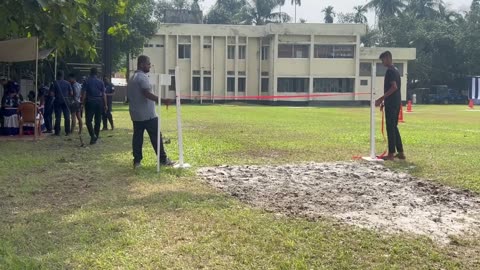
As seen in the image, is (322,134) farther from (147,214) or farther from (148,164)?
(147,214)

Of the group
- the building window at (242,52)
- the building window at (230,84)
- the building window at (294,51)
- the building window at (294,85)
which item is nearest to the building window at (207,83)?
the building window at (230,84)

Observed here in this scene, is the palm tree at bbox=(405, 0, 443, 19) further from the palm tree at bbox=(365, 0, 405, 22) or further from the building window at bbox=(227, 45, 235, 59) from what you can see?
the building window at bbox=(227, 45, 235, 59)

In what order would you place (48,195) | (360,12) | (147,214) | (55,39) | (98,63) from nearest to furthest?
(147,214), (55,39), (48,195), (98,63), (360,12)

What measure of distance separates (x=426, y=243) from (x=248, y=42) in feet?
187

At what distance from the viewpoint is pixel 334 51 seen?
59.8 metres

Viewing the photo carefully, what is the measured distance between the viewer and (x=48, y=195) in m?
7.41

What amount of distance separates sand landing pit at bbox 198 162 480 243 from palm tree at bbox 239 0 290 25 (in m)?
70.4

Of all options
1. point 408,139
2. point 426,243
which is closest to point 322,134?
point 408,139

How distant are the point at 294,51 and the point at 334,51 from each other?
4230 mm

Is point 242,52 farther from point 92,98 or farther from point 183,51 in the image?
point 92,98

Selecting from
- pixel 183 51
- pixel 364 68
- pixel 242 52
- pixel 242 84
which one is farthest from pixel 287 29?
pixel 183 51

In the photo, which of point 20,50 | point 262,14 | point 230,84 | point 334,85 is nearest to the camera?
point 20,50

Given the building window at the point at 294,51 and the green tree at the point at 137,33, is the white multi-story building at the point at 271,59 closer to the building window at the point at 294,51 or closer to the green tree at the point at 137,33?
the building window at the point at 294,51

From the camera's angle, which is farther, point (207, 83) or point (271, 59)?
point (207, 83)
